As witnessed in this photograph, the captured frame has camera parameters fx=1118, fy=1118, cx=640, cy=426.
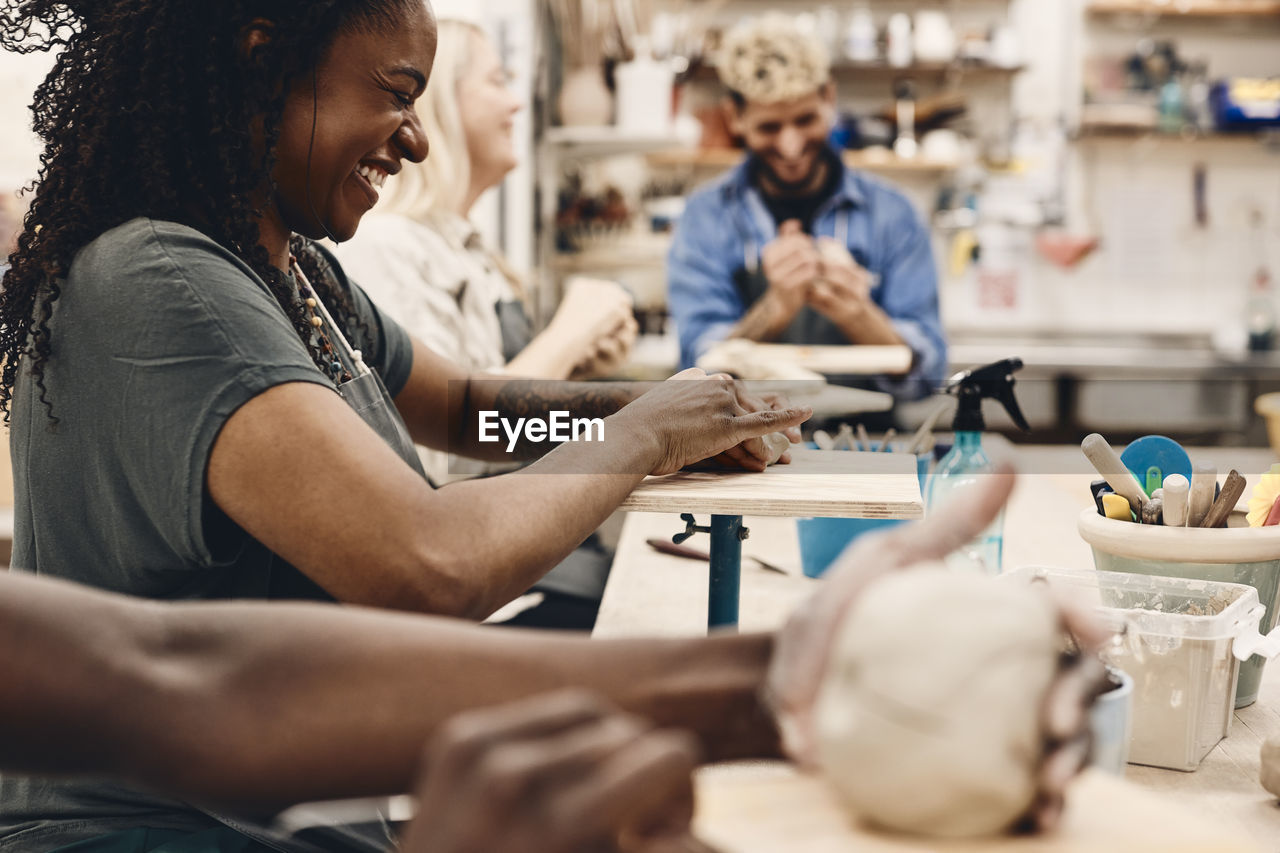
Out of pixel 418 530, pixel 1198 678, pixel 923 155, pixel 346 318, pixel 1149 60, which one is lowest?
pixel 1198 678

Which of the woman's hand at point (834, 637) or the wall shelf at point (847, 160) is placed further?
the wall shelf at point (847, 160)

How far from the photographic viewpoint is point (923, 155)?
5117 mm

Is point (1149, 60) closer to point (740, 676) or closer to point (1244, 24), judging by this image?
point (1244, 24)

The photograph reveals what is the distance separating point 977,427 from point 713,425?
0.48 m

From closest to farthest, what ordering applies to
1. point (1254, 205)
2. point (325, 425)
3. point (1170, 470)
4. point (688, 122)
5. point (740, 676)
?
1. point (740, 676)
2. point (325, 425)
3. point (1170, 470)
4. point (688, 122)
5. point (1254, 205)

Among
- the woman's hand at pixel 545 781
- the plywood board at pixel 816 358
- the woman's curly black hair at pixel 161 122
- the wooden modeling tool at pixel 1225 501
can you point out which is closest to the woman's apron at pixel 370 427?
the woman's curly black hair at pixel 161 122

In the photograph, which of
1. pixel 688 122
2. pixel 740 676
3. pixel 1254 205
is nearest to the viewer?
pixel 740 676

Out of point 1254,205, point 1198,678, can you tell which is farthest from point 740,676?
point 1254,205

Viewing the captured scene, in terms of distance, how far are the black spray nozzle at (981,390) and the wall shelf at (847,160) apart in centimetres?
357

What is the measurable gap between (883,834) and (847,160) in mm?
4846

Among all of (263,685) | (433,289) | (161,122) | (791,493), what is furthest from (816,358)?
(263,685)

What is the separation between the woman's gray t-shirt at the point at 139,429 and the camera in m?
0.93

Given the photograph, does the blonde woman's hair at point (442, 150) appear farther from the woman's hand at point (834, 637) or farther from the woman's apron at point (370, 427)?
the woman's hand at point (834, 637)

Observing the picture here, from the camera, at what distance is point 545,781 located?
46 cm
